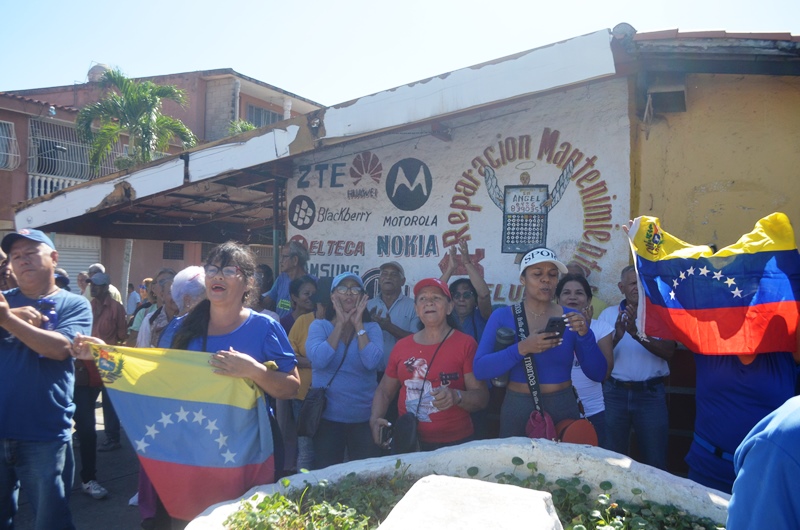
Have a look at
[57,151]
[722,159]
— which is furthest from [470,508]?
[57,151]

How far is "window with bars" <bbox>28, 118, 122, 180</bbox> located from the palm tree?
52.4 inches

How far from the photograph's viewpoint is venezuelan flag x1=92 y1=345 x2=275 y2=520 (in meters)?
3.23

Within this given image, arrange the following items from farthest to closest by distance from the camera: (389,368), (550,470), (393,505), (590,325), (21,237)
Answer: (590,325) < (389,368) < (21,237) < (550,470) < (393,505)

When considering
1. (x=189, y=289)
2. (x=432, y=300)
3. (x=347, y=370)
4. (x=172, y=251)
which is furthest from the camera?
(x=172, y=251)

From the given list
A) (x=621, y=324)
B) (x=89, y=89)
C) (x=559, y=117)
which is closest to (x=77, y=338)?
(x=621, y=324)

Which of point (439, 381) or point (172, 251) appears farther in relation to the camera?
point (172, 251)

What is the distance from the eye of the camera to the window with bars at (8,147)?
17719 mm

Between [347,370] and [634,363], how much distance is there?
2107 mm

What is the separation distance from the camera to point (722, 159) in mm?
5141

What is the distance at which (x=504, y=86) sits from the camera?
4.89m

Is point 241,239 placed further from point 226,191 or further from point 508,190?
point 508,190

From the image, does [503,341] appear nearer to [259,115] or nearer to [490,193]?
[490,193]

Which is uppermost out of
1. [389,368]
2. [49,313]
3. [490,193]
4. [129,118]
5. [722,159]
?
[129,118]

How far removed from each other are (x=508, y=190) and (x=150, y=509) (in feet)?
13.7
